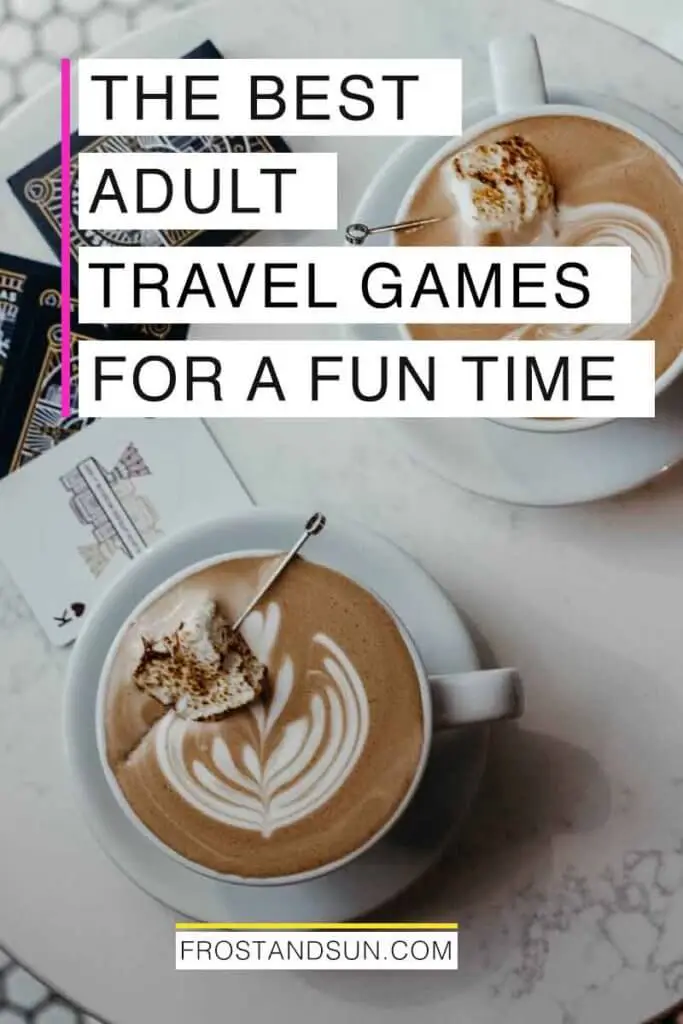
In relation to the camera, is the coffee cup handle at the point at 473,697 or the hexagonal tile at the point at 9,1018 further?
the hexagonal tile at the point at 9,1018

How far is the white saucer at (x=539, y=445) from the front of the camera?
68 centimetres

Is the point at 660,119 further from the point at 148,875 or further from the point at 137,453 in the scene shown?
the point at 148,875

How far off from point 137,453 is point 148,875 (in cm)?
24

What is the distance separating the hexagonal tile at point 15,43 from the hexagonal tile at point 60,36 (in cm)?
1

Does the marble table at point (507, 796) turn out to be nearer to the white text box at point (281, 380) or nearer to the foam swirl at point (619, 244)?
the white text box at point (281, 380)

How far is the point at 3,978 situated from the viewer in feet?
3.26

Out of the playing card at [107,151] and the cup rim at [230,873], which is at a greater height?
the playing card at [107,151]

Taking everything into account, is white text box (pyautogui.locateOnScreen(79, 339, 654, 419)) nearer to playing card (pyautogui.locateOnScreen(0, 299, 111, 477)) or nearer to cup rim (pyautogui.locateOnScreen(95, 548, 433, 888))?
playing card (pyautogui.locateOnScreen(0, 299, 111, 477))

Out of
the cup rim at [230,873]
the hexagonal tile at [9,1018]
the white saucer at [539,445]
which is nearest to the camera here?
the cup rim at [230,873]

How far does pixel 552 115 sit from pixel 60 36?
55 cm

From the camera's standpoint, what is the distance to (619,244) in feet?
2.10

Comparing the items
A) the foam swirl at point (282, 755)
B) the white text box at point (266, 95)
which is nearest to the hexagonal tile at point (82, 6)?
the white text box at point (266, 95)

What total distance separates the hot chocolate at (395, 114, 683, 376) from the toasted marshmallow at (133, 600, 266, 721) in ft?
0.64

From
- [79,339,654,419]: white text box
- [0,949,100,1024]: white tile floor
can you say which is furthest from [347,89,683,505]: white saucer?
[0,949,100,1024]: white tile floor
